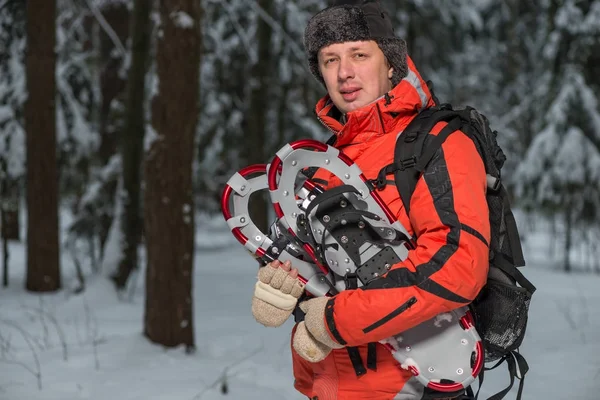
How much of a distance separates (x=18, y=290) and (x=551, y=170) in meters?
9.09

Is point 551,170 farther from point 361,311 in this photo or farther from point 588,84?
point 361,311

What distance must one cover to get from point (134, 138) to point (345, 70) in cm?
770

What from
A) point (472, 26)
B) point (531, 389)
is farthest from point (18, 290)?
point (472, 26)

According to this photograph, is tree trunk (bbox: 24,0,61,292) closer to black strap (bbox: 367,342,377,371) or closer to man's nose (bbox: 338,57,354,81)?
man's nose (bbox: 338,57,354,81)

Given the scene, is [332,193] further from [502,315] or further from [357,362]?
[502,315]

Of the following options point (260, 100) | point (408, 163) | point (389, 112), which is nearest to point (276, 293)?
point (408, 163)

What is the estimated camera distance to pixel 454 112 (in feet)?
7.10

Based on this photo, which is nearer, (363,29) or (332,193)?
(332,193)

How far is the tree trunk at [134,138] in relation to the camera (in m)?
9.39

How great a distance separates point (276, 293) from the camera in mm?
2148

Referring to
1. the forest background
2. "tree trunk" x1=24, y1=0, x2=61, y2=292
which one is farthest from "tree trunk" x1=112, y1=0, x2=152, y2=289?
"tree trunk" x1=24, y1=0, x2=61, y2=292

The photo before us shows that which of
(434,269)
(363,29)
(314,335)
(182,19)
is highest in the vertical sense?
(182,19)

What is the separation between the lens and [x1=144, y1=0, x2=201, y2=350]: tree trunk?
566 centimetres

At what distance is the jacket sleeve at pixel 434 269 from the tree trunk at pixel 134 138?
7934 mm
